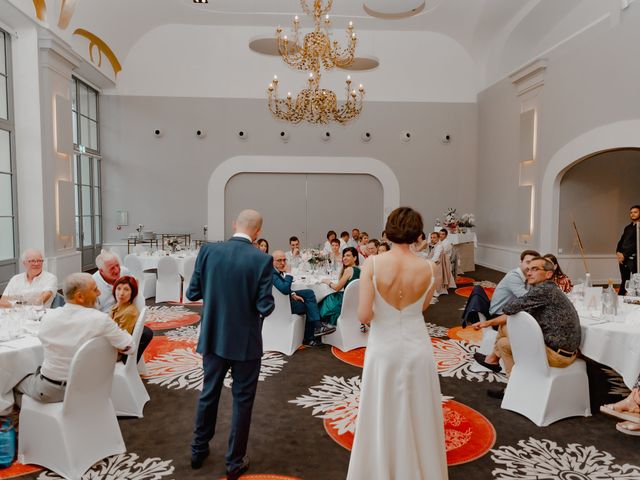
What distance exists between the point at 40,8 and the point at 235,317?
7.90 meters

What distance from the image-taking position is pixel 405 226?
2.36 m

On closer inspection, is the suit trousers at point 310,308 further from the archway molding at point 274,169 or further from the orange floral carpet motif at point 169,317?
the archway molding at point 274,169

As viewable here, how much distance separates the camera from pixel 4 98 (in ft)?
26.4

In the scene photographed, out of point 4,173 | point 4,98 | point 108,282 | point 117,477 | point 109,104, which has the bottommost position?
point 117,477

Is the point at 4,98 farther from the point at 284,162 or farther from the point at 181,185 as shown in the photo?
the point at 284,162

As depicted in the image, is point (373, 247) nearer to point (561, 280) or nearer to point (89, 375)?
point (561, 280)

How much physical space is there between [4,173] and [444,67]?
1065 centimetres

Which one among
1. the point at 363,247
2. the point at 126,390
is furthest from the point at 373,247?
the point at 126,390

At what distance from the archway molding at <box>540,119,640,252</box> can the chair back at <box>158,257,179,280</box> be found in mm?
7355

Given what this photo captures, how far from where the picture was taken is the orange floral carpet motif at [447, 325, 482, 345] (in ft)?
19.0

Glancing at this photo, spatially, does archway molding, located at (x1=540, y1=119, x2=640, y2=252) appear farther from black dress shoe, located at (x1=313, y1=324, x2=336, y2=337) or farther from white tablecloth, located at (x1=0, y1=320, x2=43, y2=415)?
white tablecloth, located at (x1=0, y1=320, x2=43, y2=415)

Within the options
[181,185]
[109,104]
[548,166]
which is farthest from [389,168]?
[109,104]

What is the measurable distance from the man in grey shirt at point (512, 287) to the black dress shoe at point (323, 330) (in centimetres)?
177

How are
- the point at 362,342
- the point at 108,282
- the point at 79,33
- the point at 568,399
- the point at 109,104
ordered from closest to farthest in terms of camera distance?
the point at 568,399 < the point at 108,282 < the point at 362,342 < the point at 79,33 < the point at 109,104
